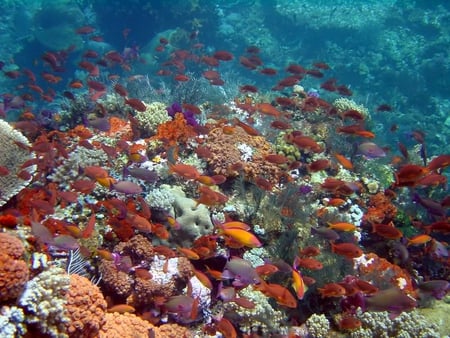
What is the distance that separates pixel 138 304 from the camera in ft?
16.2

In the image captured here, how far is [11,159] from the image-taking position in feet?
20.8

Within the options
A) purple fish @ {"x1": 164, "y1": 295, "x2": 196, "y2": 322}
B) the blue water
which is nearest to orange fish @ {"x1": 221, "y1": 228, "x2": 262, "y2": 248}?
purple fish @ {"x1": 164, "y1": 295, "x2": 196, "y2": 322}

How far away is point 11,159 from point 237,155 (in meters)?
4.19

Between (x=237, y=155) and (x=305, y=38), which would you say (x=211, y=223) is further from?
(x=305, y=38)

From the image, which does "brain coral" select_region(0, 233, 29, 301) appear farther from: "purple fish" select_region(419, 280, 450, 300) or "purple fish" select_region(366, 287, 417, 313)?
"purple fish" select_region(419, 280, 450, 300)

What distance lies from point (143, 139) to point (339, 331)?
576 centimetres

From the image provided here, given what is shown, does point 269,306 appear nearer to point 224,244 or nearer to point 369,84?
point 224,244

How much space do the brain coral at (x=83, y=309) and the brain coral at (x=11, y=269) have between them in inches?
20.1

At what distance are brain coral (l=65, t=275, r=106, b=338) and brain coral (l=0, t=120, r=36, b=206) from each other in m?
2.81

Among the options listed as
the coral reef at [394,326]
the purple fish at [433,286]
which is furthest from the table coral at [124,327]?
the purple fish at [433,286]

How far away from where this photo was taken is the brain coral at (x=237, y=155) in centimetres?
696

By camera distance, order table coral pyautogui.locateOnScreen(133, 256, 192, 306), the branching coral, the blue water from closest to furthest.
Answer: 1. table coral pyautogui.locateOnScreen(133, 256, 192, 306)
2. the branching coral
3. the blue water

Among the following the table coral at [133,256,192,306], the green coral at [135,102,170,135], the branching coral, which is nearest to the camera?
the table coral at [133,256,192,306]

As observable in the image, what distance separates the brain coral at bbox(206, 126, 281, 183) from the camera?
6.96 m
